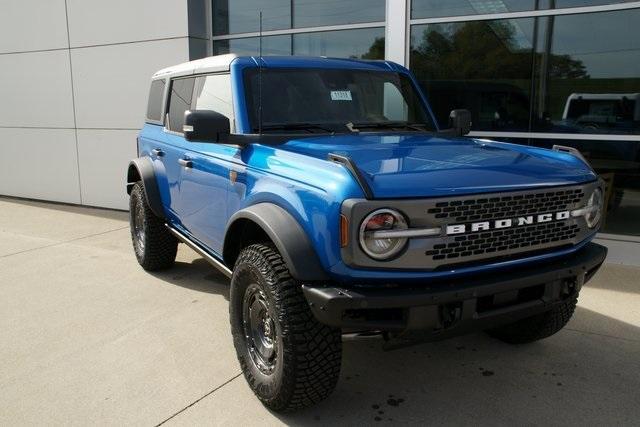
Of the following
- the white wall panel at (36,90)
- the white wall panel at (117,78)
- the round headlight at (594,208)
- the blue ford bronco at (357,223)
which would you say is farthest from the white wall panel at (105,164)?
the round headlight at (594,208)

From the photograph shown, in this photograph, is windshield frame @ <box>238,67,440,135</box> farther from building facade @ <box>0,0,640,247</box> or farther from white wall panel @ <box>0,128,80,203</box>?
white wall panel @ <box>0,128,80,203</box>

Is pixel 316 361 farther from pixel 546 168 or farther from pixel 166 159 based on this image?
pixel 166 159

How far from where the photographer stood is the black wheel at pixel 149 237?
5.10 metres

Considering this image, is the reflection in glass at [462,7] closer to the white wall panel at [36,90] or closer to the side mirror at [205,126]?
the side mirror at [205,126]

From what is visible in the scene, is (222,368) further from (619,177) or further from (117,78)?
(117,78)

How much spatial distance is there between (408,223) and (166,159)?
2.73 m

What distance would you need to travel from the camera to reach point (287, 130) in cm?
347

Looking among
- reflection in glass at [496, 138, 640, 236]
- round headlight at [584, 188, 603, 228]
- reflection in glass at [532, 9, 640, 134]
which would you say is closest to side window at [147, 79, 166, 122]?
round headlight at [584, 188, 603, 228]

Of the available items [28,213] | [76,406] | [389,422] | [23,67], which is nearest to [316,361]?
[389,422]

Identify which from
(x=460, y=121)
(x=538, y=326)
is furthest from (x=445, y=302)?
(x=460, y=121)

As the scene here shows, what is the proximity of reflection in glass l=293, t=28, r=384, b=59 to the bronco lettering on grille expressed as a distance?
177 inches

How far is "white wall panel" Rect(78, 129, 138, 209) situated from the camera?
8695 mm

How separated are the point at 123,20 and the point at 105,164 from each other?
2.25m

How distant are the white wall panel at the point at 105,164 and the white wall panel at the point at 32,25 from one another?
161cm
